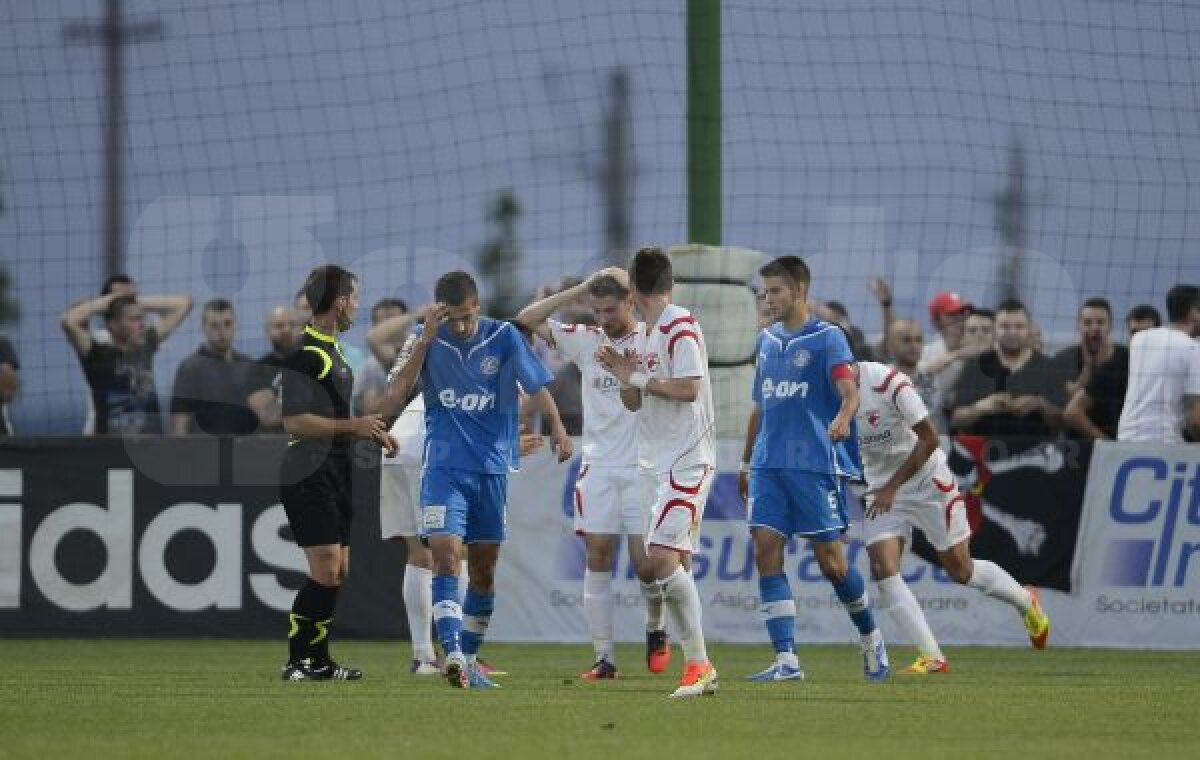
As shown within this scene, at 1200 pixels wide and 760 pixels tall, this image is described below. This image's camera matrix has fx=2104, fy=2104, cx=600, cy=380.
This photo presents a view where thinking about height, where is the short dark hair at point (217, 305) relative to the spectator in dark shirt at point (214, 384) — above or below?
above

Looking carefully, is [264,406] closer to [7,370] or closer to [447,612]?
[7,370]

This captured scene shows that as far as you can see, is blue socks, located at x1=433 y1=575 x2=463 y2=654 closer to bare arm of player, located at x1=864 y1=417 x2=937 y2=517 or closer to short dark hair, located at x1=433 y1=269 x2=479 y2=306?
short dark hair, located at x1=433 y1=269 x2=479 y2=306

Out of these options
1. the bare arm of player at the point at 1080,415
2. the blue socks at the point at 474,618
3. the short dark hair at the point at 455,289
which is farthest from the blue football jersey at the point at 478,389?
the bare arm of player at the point at 1080,415

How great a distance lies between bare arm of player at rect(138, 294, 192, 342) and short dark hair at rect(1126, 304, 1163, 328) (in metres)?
7.93

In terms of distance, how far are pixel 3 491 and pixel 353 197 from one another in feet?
12.2

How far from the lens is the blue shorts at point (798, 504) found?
12820 mm

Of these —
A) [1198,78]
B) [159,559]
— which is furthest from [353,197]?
[1198,78]

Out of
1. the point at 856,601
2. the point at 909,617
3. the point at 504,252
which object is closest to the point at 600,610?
the point at 856,601

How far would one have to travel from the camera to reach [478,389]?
40.5 feet

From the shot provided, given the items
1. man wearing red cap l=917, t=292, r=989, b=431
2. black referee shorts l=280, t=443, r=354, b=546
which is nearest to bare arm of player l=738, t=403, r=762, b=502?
black referee shorts l=280, t=443, r=354, b=546

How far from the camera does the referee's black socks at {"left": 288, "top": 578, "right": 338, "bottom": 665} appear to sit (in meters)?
12.6

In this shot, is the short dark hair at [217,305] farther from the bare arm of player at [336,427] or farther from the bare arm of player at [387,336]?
the bare arm of player at [336,427]

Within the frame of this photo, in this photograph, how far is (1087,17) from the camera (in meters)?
17.0

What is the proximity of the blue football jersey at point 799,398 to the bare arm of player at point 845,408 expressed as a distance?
170 mm
